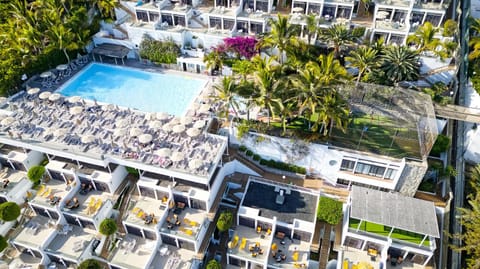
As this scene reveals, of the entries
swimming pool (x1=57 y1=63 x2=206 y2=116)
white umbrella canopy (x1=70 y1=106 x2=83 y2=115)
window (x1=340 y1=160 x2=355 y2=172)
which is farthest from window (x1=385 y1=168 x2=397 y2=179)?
white umbrella canopy (x1=70 y1=106 x2=83 y2=115)

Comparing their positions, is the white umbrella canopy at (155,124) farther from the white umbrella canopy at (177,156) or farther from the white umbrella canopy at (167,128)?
the white umbrella canopy at (177,156)

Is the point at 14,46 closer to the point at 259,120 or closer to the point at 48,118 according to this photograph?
the point at 48,118

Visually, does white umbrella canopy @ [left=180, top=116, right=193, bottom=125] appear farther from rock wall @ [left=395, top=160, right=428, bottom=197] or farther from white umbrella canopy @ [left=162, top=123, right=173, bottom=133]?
rock wall @ [left=395, top=160, right=428, bottom=197]

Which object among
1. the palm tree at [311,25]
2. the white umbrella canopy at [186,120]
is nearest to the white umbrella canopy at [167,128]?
the white umbrella canopy at [186,120]

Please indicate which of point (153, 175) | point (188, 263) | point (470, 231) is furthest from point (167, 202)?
point (470, 231)

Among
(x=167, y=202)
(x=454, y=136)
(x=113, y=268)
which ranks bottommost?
(x=113, y=268)

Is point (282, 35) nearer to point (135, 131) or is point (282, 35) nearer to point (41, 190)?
point (135, 131)
